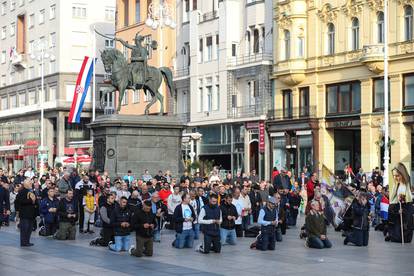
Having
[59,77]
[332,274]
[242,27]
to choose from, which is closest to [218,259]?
[332,274]

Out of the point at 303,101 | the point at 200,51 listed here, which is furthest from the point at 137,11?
the point at 303,101

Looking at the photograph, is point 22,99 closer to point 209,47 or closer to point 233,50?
point 209,47

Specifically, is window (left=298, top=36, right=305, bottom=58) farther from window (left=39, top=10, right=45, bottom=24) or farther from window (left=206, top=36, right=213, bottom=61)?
window (left=39, top=10, right=45, bottom=24)

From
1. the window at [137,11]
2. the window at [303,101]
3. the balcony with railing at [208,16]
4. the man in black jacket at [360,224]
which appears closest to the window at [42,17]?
the window at [137,11]

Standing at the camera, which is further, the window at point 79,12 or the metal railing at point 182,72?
the window at point 79,12

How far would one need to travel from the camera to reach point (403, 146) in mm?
47719

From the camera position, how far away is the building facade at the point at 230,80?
57.9m

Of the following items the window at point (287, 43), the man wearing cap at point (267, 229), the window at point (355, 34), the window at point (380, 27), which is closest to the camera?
the man wearing cap at point (267, 229)

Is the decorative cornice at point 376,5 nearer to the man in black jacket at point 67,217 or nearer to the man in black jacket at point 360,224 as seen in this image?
the man in black jacket at point 360,224

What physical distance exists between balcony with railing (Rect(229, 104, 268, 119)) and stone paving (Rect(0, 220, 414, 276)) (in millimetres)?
34821

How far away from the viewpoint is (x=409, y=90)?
47438mm

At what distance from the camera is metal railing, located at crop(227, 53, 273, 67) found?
57719 mm

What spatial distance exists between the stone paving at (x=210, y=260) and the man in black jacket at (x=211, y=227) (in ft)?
1.02

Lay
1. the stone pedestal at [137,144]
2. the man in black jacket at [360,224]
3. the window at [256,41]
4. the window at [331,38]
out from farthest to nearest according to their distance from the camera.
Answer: the window at [256,41]
the window at [331,38]
the stone pedestal at [137,144]
the man in black jacket at [360,224]
